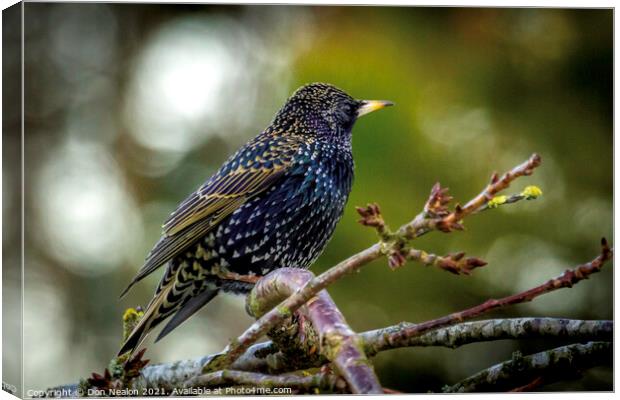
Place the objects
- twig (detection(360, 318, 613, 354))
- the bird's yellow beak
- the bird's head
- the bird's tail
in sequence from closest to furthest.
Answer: twig (detection(360, 318, 613, 354)), the bird's tail, the bird's yellow beak, the bird's head

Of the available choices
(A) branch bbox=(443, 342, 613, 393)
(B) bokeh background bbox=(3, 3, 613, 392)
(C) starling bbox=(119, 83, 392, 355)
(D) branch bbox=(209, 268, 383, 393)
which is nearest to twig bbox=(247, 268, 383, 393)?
(D) branch bbox=(209, 268, 383, 393)

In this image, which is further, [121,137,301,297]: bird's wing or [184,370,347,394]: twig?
[121,137,301,297]: bird's wing

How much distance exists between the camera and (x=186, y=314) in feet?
18.3

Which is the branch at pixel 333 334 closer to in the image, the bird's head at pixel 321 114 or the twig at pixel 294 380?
the twig at pixel 294 380

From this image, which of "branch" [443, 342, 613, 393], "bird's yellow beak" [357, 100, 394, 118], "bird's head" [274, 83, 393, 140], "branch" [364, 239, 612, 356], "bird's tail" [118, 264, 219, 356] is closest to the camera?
"branch" [364, 239, 612, 356]

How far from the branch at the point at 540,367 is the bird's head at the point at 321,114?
1.87 m

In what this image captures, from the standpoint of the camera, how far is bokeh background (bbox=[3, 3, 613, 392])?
17.7 feet

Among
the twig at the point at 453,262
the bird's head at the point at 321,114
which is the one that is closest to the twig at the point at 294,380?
the twig at the point at 453,262

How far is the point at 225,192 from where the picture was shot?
5.64 metres

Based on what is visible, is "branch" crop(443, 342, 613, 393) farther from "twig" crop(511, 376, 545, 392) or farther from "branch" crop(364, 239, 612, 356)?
"branch" crop(364, 239, 612, 356)

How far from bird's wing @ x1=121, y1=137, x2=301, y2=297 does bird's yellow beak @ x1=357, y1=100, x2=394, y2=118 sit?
484 millimetres

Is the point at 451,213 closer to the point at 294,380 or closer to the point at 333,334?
the point at 333,334

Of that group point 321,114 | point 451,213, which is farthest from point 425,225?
point 321,114

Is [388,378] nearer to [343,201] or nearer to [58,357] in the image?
[343,201]
